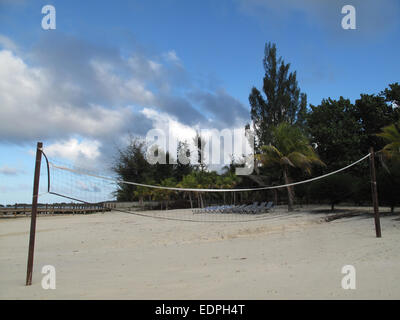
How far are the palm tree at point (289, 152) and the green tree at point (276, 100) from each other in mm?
11864

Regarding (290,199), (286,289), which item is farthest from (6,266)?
(290,199)

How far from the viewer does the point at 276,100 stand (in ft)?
108

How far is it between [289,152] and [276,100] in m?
13.9

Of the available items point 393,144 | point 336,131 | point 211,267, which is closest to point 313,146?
point 336,131

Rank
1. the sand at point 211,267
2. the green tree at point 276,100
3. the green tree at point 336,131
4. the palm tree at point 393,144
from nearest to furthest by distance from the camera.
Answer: the sand at point 211,267 → the palm tree at point 393,144 → the green tree at point 336,131 → the green tree at point 276,100

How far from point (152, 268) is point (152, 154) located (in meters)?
36.2

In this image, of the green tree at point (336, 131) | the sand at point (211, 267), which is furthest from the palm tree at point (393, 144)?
the green tree at point (336, 131)

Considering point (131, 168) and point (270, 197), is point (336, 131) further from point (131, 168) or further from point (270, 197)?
point (131, 168)

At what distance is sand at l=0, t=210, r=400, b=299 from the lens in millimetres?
4461

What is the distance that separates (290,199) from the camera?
20.0m

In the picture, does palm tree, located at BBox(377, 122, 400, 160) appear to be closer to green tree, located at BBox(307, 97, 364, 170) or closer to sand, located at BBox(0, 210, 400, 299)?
sand, located at BBox(0, 210, 400, 299)

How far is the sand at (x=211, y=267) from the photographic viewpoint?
4461 millimetres

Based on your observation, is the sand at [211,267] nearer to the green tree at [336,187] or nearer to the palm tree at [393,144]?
the palm tree at [393,144]

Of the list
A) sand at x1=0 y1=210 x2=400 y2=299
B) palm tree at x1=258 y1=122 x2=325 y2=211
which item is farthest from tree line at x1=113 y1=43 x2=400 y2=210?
sand at x1=0 y1=210 x2=400 y2=299
